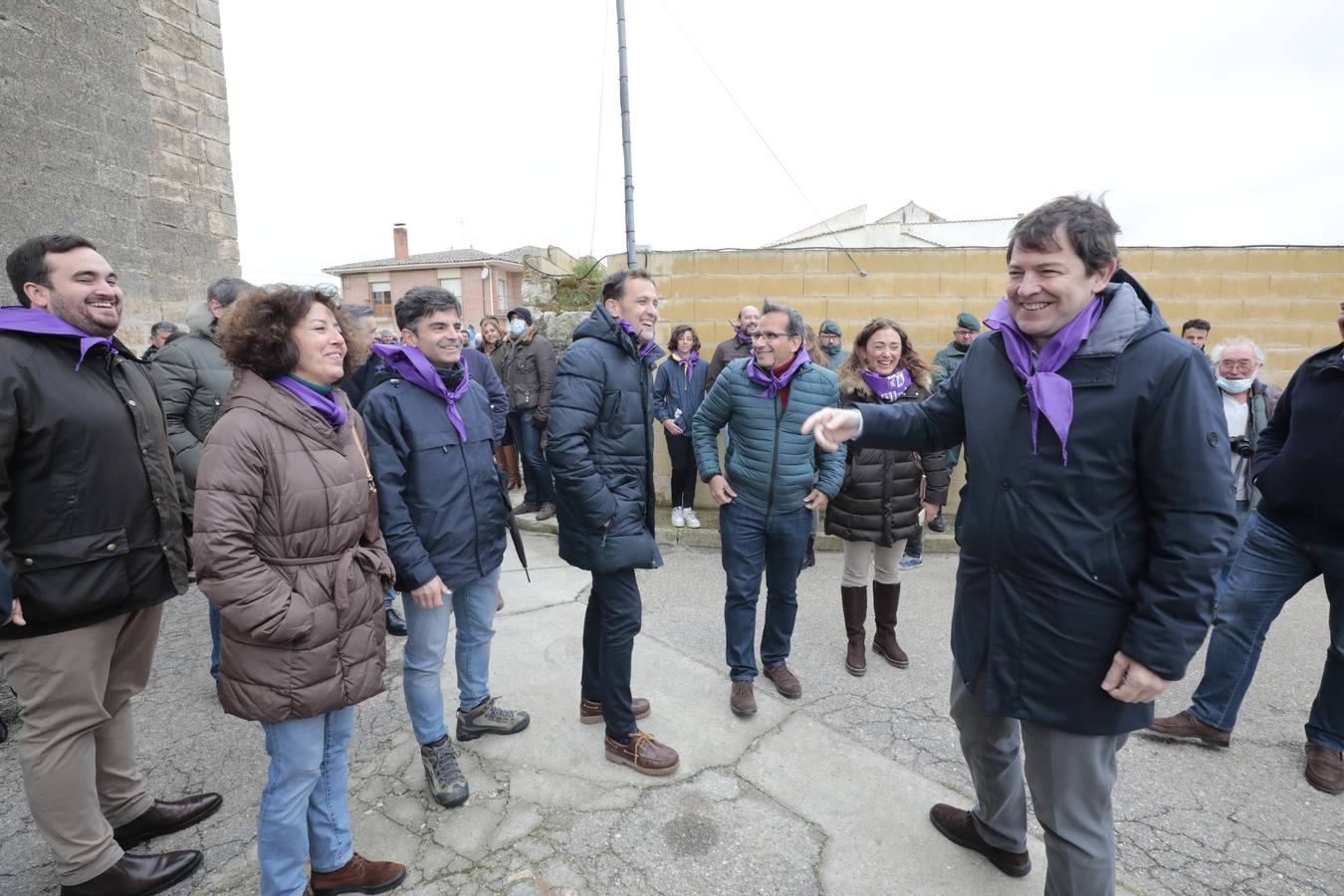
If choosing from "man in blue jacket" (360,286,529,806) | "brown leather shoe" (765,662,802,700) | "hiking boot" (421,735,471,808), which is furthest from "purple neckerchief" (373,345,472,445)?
"brown leather shoe" (765,662,802,700)

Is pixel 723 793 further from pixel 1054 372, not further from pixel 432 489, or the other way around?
pixel 1054 372

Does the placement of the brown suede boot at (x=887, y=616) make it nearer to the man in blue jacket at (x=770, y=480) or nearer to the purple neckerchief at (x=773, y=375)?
the man in blue jacket at (x=770, y=480)

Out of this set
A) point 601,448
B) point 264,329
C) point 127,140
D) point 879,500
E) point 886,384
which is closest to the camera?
point 264,329

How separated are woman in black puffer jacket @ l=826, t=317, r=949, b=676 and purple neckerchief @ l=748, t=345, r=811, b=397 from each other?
0.71 meters

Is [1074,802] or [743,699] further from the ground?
[1074,802]

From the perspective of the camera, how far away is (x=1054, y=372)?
6.10 feet

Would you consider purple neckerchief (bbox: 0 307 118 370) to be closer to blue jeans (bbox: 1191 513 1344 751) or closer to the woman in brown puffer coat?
the woman in brown puffer coat

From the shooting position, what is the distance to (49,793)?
7.03 ft

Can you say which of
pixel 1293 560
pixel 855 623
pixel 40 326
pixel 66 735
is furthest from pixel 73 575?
pixel 1293 560

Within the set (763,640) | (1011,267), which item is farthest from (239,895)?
(1011,267)

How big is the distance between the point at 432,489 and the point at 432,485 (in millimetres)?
17

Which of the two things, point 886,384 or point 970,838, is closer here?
point 970,838

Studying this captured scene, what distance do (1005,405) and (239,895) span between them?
9.97ft

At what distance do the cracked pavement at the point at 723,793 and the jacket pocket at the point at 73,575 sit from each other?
1073mm
